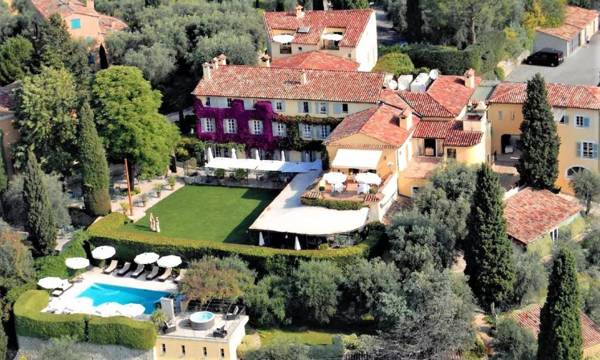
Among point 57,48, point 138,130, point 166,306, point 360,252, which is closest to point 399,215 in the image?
point 360,252

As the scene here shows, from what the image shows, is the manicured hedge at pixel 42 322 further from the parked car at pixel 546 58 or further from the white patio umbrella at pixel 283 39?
the parked car at pixel 546 58

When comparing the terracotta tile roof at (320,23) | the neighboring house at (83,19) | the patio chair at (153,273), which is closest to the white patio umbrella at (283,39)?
the terracotta tile roof at (320,23)

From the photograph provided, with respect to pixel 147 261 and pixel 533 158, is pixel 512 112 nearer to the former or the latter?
pixel 533 158

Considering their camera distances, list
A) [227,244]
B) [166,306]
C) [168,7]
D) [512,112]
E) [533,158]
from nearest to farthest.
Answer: [166,306]
[227,244]
[533,158]
[512,112]
[168,7]

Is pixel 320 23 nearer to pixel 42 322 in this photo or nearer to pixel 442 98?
pixel 442 98

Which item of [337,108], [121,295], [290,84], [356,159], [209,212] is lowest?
[121,295]

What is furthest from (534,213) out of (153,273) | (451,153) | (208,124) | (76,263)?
(76,263)
